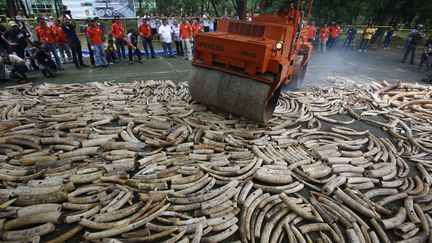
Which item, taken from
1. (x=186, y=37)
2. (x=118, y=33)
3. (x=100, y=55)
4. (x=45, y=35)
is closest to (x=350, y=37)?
(x=186, y=37)

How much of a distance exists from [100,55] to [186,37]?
549cm

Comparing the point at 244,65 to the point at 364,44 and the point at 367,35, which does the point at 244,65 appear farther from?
the point at 364,44

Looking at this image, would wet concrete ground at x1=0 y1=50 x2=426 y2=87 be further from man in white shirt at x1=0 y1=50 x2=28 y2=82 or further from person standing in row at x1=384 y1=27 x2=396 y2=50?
person standing in row at x1=384 y1=27 x2=396 y2=50

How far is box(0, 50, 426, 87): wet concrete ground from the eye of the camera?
451 inches

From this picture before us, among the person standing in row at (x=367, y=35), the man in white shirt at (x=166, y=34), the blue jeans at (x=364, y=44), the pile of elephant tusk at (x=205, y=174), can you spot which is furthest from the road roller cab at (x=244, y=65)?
the blue jeans at (x=364, y=44)

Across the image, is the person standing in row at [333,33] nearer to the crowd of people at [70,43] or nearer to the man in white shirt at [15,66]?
the crowd of people at [70,43]

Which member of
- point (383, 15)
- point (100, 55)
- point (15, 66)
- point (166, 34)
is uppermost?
point (383, 15)

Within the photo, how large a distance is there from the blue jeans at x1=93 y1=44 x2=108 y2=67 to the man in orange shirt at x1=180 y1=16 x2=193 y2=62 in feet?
16.7

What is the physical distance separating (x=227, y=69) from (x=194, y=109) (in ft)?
5.78

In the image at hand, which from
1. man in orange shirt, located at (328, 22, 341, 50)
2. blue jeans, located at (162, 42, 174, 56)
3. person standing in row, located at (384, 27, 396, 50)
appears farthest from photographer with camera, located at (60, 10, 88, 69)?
person standing in row, located at (384, 27, 396, 50)

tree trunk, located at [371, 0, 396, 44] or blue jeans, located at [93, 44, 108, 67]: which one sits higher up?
tree trunk, located at [371, 0, 396, 44]

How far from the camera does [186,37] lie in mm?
15461

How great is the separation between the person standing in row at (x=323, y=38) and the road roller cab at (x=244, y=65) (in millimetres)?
14524

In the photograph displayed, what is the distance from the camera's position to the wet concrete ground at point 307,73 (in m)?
11.4
